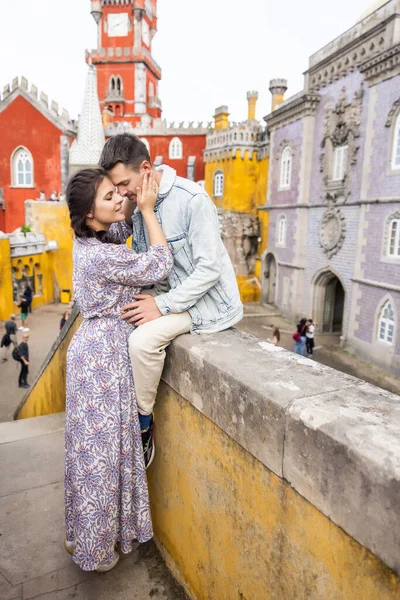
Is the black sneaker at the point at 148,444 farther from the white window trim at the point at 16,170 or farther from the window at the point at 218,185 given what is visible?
the white window trim at the point at 16,170

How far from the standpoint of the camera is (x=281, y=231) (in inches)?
845

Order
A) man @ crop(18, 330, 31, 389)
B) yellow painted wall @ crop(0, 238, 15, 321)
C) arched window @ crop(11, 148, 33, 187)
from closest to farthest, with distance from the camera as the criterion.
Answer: man @ crop(18, 330, 31, 389) < yellow painted wall @ crop(0, 238, 15, 321) < arched window @ crop(11, 148, 33, 187)

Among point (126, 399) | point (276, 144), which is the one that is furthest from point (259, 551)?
point (276, 144)

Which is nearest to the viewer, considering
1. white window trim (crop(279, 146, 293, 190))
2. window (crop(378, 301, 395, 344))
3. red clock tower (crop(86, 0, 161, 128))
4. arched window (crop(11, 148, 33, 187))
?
window (crop(378, 301, 395, 344))

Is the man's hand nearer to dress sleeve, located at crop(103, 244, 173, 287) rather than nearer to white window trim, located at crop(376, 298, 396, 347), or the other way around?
dress sleeve, located at crop(103, 244, 173, 287)

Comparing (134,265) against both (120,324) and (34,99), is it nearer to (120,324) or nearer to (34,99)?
(120,324)

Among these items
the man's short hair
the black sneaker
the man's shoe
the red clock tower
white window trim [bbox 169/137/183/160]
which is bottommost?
the man's shoe

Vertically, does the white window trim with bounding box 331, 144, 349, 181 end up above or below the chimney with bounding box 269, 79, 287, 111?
below

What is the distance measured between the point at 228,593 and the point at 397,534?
112 centimetres

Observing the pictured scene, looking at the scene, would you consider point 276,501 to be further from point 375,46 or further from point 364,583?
point 375,46

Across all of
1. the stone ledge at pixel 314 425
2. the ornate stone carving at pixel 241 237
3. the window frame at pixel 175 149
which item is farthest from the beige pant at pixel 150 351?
the window frame at pixel 175 149

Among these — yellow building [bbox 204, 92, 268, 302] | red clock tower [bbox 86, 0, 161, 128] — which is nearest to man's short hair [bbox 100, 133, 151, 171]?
yellow building [bbox 204, 92, 268, 302]

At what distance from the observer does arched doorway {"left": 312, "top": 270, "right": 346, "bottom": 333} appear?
18.8 meters

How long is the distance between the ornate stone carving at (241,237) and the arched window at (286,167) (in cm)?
378
